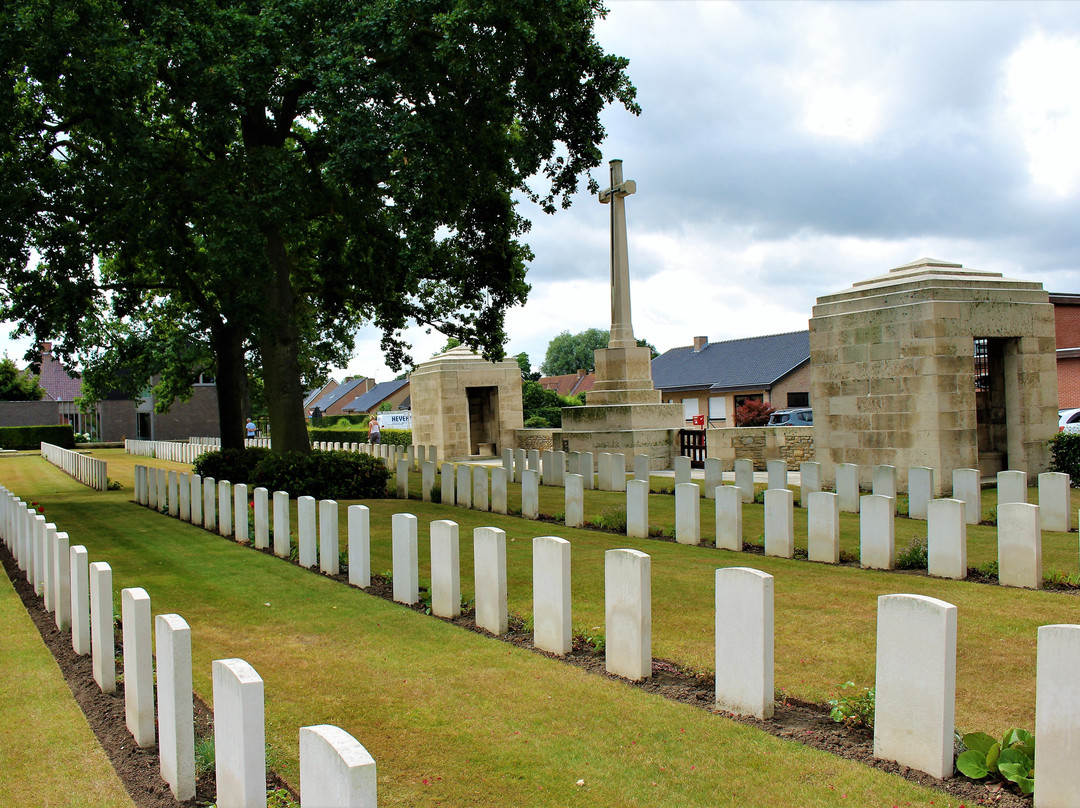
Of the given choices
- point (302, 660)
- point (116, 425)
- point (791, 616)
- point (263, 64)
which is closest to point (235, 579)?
point (302, 660)

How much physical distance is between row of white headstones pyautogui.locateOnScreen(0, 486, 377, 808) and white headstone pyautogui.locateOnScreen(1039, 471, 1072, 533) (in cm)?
958

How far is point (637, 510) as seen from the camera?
417 inches

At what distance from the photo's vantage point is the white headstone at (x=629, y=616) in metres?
4.90

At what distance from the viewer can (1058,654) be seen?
10.9 ft

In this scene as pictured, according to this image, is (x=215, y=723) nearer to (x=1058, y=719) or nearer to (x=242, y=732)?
(x=242, y=732)

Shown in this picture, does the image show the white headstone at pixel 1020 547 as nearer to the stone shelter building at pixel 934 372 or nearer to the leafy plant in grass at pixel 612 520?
the leafy plant in grass at pixel 612 520

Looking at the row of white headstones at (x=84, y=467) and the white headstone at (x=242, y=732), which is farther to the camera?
the row of white headstones at (x=84, y=467)

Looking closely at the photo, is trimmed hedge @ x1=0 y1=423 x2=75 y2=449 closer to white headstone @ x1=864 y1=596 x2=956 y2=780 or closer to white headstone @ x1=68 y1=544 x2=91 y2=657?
white headstone @ x1=68 y1=544 x2=91 y2=657

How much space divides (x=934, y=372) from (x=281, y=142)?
12.0 m

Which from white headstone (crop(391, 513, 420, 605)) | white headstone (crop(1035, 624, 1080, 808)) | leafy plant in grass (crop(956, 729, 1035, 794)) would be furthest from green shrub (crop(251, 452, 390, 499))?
white headstone (crop(1035, 624, 1080, 808))

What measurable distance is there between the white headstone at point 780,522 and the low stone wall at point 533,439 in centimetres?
1852

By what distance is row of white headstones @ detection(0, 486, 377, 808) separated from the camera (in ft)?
7.95

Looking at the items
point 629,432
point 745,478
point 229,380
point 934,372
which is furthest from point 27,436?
point 934,372

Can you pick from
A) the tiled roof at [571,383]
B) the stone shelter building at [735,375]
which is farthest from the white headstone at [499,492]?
the tiled roof at [571,383]
